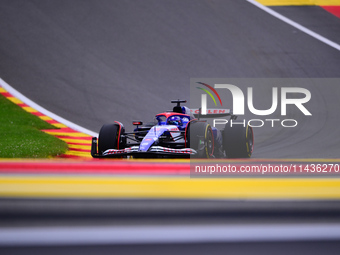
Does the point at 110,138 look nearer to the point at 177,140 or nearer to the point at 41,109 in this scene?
the point at 177,140

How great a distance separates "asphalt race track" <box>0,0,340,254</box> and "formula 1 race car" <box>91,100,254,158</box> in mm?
1022

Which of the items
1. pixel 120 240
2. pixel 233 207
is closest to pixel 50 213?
pixel 120 240

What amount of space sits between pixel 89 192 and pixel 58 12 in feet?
50.2

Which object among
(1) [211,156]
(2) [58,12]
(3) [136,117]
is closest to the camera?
(1) [211,156]

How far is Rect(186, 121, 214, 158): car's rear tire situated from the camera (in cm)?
614

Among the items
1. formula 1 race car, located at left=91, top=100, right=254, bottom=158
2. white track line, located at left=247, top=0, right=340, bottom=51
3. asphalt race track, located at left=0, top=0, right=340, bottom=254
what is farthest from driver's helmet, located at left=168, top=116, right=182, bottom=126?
white track line, located at left=247, top=0, right=340, bottom=51

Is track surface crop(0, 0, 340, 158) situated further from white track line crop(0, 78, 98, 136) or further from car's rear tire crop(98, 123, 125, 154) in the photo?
car's rear tire crop(98, 123, 125, 154)

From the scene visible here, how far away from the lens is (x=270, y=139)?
9.65 metres

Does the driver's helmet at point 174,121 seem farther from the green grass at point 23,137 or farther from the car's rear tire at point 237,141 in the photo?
the green grass at point 23,137

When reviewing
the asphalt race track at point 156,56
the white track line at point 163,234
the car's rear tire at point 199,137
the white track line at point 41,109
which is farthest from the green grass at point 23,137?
the white track line at point 163,234

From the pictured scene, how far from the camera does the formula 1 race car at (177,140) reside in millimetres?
6117

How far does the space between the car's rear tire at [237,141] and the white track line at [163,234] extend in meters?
5.24

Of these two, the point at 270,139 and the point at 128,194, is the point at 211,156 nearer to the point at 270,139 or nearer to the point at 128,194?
the point at 270,139

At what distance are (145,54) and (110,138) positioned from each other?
8585mm
